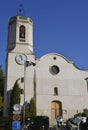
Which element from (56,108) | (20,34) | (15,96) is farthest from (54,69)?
(15,96)

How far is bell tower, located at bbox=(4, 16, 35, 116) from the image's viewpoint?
42812 millimetres

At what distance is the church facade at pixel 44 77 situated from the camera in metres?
43.2

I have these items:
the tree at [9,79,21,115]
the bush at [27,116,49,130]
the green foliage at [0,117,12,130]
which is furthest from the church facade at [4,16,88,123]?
the green foliage at [0,117,12,130]

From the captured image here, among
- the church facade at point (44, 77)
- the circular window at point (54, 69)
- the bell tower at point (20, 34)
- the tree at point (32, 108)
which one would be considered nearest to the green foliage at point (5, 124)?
the tree at point (32, 108)

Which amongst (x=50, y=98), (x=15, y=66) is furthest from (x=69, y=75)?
(x=15, y=66)

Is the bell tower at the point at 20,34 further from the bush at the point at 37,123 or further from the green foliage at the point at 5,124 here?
the green foliage at the point at 5,124

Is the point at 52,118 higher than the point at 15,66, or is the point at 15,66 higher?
the point at 15,66

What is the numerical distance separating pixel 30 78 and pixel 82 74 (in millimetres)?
9207

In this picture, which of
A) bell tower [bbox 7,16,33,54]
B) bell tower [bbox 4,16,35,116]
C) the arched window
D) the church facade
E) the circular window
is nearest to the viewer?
bell tower [bbox 4,16,35,116]

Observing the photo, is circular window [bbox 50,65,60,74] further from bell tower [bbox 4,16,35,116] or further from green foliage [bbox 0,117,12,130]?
green foliage [bbox 0,117,12,130]

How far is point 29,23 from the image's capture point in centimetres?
4719

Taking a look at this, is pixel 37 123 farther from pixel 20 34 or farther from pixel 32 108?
pixel 20 34

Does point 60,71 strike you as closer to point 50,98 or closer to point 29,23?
point 50,98

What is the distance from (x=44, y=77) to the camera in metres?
45.0
